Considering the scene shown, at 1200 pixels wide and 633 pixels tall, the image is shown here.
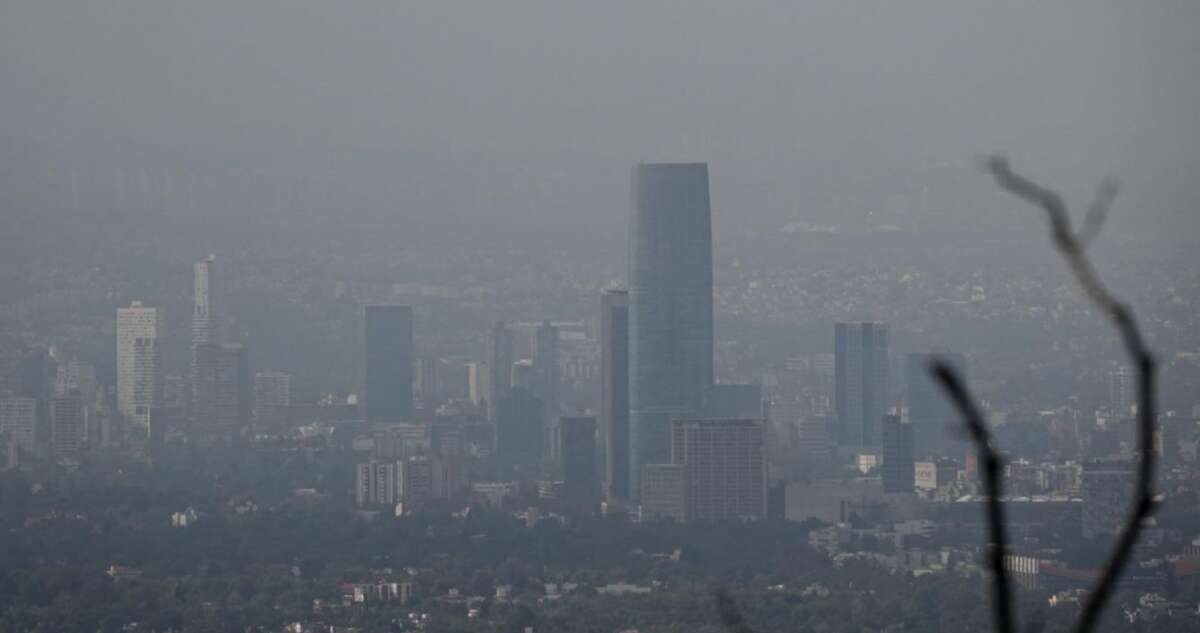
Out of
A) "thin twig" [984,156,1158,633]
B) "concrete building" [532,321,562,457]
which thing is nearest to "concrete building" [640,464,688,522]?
"concrete building" [532,321,562,457]

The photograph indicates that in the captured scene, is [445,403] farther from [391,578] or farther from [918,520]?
[391,578]

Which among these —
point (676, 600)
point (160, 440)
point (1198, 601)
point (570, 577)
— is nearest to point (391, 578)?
point (570, 577)

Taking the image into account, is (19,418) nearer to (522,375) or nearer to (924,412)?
(522,375)

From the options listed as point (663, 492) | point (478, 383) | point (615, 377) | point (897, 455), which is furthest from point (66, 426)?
point (897, 455)

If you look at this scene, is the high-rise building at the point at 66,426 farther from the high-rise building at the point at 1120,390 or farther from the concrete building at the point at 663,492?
the high-rise building at the point at 1120,390

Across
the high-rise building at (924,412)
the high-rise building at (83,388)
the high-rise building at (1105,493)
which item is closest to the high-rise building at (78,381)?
the high-rise building at (83,388)

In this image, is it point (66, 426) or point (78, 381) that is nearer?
point (66, 426)

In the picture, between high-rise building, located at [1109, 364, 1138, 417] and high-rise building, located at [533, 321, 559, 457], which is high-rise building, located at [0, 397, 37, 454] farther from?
high-rise building, located at [1109, 364, 1138, 417]
